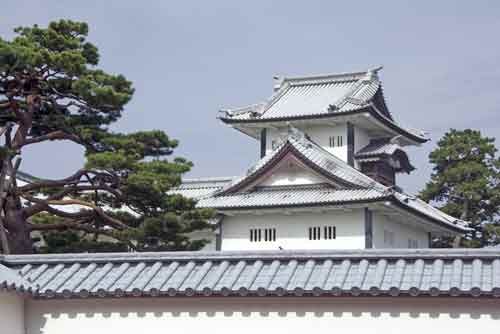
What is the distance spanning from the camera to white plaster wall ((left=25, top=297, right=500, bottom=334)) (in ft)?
32.7

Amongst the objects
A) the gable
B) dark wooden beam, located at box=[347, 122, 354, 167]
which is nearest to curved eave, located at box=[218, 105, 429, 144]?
dark wooden beam, located at box=[347, 122, 354, 167]

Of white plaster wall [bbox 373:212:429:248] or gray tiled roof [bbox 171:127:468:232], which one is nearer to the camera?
gray tiled roof [bbox 171:127:468:232]

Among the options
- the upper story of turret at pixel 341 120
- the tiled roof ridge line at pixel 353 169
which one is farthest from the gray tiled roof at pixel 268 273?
the upper story of turret at pixel 341 120

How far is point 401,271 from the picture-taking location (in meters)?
10.2

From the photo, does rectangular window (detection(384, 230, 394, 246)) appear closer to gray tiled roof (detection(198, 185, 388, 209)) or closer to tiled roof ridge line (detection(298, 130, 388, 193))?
tiled roof ridge line (detection(298, 130, 388, 193))

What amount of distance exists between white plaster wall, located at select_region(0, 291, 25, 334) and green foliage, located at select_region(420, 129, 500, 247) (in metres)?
34.4

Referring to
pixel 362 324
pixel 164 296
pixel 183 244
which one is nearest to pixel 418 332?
pixel 362 324

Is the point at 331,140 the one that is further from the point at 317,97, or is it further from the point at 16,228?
the point at 16,228

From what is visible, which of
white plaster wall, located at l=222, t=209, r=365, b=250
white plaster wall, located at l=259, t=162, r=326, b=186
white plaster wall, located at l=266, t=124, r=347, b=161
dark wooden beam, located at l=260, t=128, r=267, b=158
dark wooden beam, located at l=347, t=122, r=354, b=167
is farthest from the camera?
dark wooden beam, located at l=260, t=128, r=267, b=158

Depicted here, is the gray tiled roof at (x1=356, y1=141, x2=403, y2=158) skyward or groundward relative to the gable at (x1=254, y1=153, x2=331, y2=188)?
skyward

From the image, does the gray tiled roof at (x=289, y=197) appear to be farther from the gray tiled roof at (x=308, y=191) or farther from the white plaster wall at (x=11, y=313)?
the white plaster wall at (x=11, y=313)

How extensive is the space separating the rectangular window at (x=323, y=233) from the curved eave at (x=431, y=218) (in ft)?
8.46

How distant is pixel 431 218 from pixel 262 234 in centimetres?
681

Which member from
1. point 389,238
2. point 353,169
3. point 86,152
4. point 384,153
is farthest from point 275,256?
point 384,153
